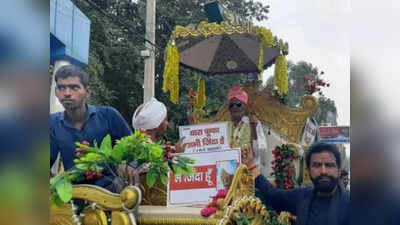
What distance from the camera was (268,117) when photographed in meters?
3.55

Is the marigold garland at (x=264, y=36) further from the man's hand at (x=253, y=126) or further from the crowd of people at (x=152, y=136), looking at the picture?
the crowd of people at (x=152, y=136)

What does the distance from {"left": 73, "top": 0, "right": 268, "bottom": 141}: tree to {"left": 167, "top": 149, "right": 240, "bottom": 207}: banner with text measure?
39cm

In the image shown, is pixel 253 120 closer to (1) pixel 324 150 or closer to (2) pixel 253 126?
(2) pixel 253 126

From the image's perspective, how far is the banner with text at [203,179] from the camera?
2.26 metres

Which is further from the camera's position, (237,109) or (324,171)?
(237,109)

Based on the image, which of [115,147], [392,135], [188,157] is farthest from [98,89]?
[392,135]

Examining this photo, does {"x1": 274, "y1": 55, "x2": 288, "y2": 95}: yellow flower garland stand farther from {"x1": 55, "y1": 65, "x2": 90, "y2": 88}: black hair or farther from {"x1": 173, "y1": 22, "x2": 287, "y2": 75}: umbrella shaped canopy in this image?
{"x1": 55, "y1": 65, "x2": 90, "y2": 88}: black hair

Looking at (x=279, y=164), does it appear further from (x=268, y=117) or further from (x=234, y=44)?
(x=234, y=44)

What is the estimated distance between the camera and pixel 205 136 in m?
2.95

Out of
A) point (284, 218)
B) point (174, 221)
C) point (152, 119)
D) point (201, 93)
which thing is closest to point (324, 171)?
point (284, 218)

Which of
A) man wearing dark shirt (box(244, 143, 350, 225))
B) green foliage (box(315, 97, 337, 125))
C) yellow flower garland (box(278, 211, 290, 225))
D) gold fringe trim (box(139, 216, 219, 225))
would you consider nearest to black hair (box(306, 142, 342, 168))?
man wearing dark shirt (box(244, 143, 350, 225))

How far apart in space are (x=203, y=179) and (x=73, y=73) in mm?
785

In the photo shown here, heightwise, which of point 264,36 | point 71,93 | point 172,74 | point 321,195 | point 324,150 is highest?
point 264,36

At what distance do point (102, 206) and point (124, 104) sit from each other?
0.59 metres
